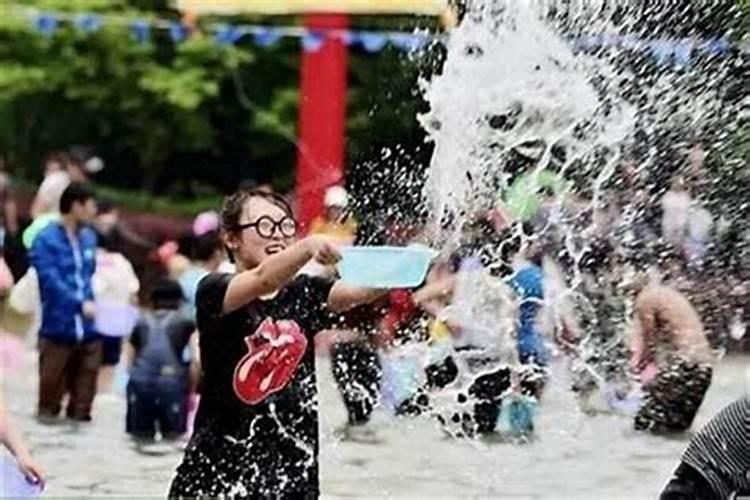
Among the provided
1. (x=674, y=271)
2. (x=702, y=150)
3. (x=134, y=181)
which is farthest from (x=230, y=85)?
(x=702, y=150)

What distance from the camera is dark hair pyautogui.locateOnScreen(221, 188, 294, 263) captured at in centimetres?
521

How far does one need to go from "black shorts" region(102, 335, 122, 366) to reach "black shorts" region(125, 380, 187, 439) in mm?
1325

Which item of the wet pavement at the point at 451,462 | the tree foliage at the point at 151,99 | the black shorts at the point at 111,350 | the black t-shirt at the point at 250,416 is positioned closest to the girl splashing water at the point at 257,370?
the black t-shirt at the point at 250,416

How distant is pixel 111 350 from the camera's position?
1231 cm

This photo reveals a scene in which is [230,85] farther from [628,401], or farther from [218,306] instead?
[218,306]

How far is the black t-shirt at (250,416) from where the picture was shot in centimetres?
506

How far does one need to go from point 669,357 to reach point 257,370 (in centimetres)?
468

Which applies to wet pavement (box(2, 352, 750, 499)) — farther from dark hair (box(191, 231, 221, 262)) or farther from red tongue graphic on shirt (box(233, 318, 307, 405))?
red tongue graphic on shirt (box(233, 318, 307, 405))

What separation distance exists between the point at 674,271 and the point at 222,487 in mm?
5431

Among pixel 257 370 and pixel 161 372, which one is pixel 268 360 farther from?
pixel 161 372

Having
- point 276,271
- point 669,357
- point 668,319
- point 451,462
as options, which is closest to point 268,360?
point 276,271

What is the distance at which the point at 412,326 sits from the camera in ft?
25.5

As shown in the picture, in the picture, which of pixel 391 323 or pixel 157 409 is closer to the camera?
pixel 391 323

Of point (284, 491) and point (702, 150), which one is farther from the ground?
point (702, 150)
